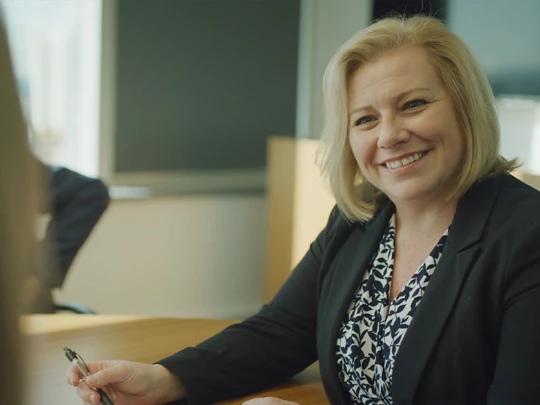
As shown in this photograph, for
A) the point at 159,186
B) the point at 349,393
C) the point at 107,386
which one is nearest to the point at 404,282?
Answer: the point at 349,393

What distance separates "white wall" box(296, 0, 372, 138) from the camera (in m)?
4.87

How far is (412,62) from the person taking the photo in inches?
64.9

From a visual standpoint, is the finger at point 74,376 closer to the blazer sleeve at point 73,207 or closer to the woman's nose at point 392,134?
the woman's nose at point 392,134

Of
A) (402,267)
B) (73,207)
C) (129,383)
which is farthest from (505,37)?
(129,383)

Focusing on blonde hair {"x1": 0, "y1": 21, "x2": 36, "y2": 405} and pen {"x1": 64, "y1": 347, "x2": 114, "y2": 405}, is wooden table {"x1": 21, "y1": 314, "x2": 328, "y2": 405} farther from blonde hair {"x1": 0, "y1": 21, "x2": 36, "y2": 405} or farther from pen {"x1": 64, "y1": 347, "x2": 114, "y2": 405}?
blonde hair {"x1": 0, "y1": 21, "x2": 36, "y2": 405}

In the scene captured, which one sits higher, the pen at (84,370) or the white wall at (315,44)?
the white wall at (315,44)

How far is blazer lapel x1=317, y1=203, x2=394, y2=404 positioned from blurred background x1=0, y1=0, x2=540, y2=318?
2065 mm

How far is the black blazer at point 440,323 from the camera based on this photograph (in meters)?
1.37

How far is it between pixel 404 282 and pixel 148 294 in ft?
10.5

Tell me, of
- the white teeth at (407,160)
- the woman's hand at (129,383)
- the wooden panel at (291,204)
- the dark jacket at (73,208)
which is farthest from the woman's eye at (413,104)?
the wooden panel at (291,204)

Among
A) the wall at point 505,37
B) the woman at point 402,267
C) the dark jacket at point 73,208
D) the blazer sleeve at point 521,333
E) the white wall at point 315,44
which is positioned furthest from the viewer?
the white wall at point 315,44

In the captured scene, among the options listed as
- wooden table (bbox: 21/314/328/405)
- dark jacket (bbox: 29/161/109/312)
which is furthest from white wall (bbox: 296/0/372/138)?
wooden table (bbox: 21/314/328/405)

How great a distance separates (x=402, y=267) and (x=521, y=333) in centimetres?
35

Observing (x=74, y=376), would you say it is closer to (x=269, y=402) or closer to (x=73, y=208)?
(x=269, y=402)
